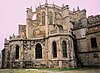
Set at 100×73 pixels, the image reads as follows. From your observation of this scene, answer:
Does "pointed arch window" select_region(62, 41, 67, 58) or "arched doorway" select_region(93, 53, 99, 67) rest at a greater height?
"pointed arch window" select_region(62, 41, 67, 58)

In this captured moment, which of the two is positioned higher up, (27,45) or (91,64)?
(27,45)

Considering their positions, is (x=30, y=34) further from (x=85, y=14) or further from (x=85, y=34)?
(x=85, y=14)

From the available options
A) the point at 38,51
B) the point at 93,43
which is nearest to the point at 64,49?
the point at 38,51

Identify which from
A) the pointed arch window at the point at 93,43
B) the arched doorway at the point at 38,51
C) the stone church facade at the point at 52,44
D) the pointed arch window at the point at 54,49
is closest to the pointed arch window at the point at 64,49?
the stone church facade at the point at 52,44

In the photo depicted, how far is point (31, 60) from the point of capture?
1114 inches

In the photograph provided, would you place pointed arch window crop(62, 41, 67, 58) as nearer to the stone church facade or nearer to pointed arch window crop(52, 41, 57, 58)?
the stone church facade

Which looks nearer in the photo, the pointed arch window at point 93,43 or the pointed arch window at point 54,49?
the pointed arch window at point 54,49

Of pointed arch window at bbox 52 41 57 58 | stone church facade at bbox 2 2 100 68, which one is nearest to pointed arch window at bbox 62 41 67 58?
stone church facade at bbox 2 2 100 68

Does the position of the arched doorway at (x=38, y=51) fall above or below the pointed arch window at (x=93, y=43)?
below

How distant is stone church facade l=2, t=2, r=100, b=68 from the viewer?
83.2 ft

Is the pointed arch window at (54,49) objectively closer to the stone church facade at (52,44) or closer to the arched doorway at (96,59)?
the stone church facade at (52,44)

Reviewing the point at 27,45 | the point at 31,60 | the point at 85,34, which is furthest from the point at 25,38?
the point at 85,34

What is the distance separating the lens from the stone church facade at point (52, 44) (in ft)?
83.2

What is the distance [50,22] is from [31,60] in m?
9.76
